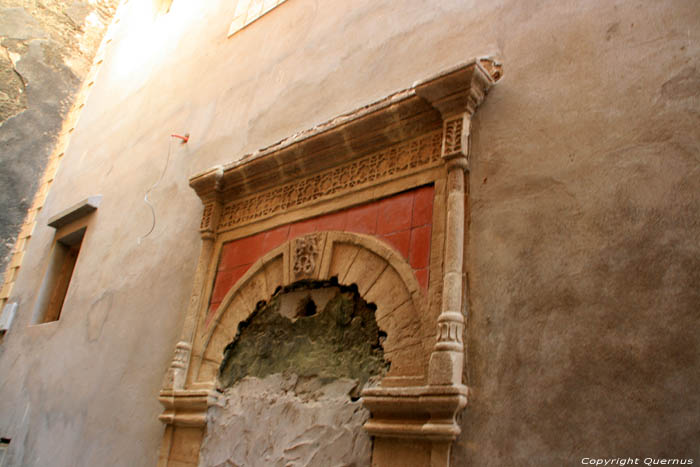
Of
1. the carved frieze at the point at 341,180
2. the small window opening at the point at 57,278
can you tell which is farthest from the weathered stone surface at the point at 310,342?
the small window opening at the point at 57,278

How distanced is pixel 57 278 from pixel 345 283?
4161 mm

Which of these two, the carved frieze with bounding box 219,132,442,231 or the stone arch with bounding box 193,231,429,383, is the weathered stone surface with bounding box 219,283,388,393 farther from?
the carved frieze with bounding box 219,132,442,231

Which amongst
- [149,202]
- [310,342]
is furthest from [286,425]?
[149,202]

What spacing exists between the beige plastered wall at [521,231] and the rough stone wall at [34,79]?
3016 mm

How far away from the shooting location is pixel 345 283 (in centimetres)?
279

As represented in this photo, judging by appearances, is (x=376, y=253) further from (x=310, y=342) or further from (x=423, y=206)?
(x=310, y=342)

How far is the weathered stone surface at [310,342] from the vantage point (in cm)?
262

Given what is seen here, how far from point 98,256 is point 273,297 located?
2.52 metres

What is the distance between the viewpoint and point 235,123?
4250 mm

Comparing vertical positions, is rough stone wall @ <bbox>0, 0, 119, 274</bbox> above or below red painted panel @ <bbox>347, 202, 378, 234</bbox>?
above

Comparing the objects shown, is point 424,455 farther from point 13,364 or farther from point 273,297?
point 13,364

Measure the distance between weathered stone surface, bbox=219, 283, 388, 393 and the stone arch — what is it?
7 cm

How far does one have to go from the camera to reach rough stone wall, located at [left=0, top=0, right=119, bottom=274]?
6.91m

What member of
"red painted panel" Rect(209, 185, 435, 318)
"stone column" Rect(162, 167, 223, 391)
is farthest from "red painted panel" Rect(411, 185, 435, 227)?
"stone column" Rect(162, 167, 223, 391)
